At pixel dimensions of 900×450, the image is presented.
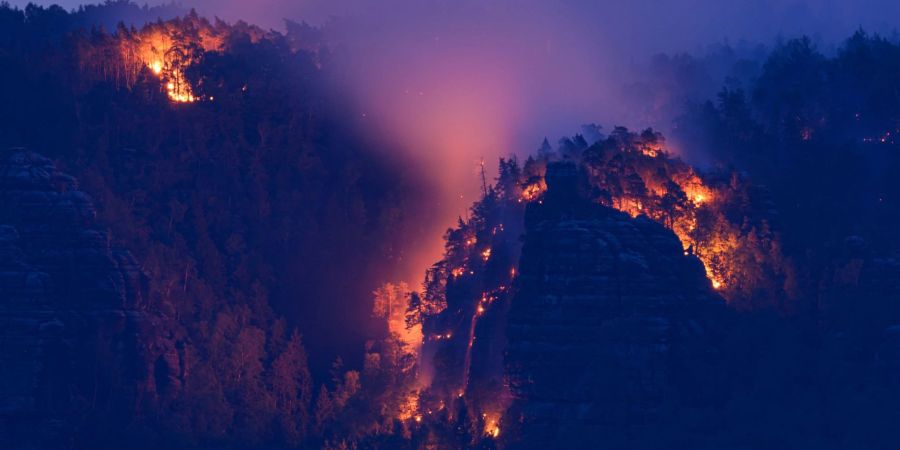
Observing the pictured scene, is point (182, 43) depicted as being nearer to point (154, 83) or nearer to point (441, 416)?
point (154, 83)

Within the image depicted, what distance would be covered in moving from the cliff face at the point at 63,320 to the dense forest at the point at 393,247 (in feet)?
1.72

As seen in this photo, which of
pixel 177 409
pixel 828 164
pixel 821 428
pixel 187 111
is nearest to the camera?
pixel 821 428

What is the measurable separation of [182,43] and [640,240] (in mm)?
59794

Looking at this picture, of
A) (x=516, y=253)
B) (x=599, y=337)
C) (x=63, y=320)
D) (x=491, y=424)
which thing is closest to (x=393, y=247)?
(x=516, y=253)

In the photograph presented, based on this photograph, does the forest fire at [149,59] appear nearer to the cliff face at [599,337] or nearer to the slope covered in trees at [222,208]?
the slope covered in trees at [222,208]

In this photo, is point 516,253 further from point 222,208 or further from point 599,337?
point 222,208

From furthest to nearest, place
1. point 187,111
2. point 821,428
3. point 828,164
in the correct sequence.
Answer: point 187,111
point 828,164
point 821,428

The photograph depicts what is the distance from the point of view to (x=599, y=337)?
472 ft

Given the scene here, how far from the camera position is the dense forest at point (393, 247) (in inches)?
5758

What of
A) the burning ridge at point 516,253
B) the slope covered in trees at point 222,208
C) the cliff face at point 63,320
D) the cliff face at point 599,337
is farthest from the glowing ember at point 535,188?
the cliff face at point 63,320

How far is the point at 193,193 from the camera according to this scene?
573ft

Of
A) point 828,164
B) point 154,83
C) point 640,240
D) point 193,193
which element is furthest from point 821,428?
point 154,83

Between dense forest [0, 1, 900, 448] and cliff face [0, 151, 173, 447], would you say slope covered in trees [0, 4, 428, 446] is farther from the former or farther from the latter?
cliff face [0, 151, 173, 447]

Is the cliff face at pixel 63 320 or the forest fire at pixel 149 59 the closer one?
the cliff face at pixel 63 320
